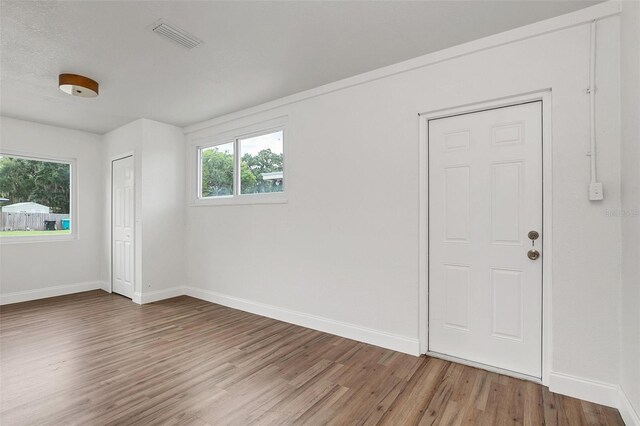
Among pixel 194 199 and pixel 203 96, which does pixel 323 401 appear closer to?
pixel 203 96

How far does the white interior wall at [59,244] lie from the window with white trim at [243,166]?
2009 millimetres

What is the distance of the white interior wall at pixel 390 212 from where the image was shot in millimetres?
2074

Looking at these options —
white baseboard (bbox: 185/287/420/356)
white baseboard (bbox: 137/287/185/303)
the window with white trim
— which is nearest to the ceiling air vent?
the window with white trim

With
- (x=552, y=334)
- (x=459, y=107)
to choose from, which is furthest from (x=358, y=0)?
(x=552, y=334)

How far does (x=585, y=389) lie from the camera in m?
2.09

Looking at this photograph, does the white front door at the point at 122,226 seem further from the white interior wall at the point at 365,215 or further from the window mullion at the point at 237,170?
the window mullion at the point at 237,170

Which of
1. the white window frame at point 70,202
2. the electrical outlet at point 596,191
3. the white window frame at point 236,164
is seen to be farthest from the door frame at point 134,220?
the electrical outlet at point 596,191

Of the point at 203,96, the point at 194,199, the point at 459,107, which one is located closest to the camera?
the point at 459,107

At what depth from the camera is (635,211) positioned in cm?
178

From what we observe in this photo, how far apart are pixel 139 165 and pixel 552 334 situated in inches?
199

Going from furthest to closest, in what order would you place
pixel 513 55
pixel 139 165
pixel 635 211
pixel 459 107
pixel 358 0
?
pixel 139 165
pixel 459 107
pixel 513 55
pixel 358 0
pixel 635 211

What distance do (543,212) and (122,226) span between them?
5.38m

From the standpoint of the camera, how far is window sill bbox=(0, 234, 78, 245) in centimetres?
448

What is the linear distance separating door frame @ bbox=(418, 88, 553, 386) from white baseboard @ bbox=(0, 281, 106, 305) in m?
5.21
